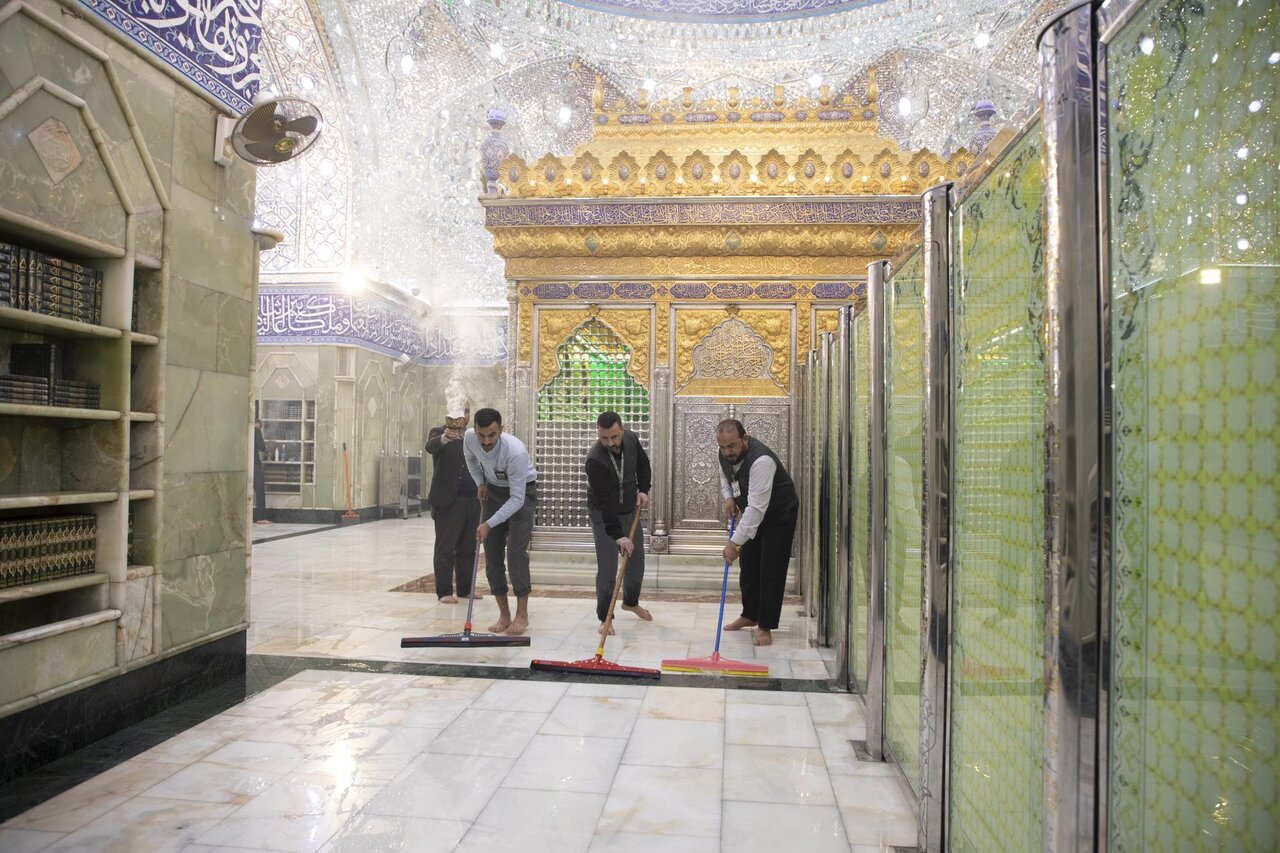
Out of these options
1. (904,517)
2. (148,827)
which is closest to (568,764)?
(148,827)

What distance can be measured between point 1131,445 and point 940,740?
3.75 ft

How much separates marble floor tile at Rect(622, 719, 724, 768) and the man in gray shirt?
1.62 meters

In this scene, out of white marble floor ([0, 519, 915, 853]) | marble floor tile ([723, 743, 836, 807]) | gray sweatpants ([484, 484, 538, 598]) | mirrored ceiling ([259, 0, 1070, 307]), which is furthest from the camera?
mirrored ceiling ([259, 0, 1070, 307])

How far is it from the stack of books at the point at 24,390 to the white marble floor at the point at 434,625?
6.37ft

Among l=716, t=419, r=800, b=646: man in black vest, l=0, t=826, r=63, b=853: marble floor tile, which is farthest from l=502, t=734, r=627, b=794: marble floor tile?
l=716, t=419, r=800, b=646: man in black vest

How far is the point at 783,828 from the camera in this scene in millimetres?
2238

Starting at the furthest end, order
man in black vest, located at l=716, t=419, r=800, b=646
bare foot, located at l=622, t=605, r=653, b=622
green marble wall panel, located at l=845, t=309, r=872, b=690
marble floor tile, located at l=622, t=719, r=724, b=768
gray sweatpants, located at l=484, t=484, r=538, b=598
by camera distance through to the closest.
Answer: bare foot, located at l=622, t=605, r=653, b=622, gray sweatpants, located at l=484, t=484, r=538, b=598, man in black vest, located at l=716, t=419, r=800, b=646, green marble wall panel, located at l=845, t=309, r=872, b=690, marble floor tile, located at l=622, t=719, r=724, b=768

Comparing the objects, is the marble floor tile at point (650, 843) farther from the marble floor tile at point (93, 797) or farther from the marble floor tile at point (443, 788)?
the marble floor tile at point (93, 797)

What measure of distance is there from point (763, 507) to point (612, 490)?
1002 mm

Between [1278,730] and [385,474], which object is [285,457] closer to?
[385,474]

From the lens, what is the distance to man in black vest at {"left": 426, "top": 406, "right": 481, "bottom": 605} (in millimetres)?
5414

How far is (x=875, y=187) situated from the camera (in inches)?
257

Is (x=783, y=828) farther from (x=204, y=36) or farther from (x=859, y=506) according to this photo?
(x=204, y=36)

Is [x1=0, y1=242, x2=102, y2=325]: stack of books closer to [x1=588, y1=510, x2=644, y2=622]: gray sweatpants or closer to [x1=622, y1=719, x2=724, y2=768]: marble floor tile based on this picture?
[x1=622, y1=719, x2=724, y2=768]: marble floor tile
